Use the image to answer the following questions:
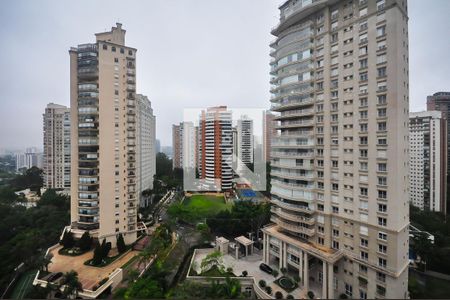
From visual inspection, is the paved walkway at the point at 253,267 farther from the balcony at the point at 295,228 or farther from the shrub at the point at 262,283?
the balcony at the point at 295,228

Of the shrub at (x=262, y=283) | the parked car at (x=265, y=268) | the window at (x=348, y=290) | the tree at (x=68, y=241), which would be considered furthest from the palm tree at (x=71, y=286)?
the window at (x=348, y=290)

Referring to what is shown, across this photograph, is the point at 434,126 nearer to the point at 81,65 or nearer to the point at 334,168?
the point at 334,168

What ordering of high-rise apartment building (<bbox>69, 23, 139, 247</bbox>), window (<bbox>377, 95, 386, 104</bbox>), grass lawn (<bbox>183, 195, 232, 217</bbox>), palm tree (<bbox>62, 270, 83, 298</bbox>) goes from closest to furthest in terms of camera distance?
palm tree (<bbox>62, 270, 83, 298</bbox>) → window (<bbox>377, 95, 386, 104</bbox>) → high-rise apartment building (<bbox>69, 23, 139, 247</bbox>) → grass lawn (<bbox>183, 195, 232, 217</bbox>)

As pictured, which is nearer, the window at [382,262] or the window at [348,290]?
the window at [382,262]

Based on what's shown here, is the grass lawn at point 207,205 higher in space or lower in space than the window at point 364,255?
lower

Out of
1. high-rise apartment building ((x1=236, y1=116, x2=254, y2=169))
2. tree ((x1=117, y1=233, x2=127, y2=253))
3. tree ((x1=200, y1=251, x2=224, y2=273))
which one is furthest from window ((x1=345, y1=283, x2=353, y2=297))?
high-rise apartment building ((x1=236, y1=116, x2=254, y2=169))

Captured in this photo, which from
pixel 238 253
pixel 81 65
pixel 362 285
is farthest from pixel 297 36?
pixel 81 65

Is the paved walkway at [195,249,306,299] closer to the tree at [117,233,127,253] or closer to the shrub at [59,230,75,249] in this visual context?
the tree at [117,233,127,253]
